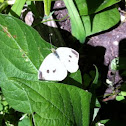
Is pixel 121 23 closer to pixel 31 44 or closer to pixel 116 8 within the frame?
pixel 116 8

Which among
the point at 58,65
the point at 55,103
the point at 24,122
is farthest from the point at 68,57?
the point at 24,122

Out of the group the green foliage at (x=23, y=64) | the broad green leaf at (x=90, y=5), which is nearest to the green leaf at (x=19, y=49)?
the green foliage at (x=23, y=64)

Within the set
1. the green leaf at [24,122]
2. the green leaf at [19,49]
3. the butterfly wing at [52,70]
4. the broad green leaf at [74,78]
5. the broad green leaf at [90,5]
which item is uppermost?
the broad green leaf at [90,5]

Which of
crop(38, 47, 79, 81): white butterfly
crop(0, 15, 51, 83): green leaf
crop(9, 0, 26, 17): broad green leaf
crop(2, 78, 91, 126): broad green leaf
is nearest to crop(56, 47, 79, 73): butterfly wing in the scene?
crop(38, 47, 79, 81): white butterfly

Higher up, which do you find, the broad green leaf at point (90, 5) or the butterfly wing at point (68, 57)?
the broad green leaf at point (90, 5)

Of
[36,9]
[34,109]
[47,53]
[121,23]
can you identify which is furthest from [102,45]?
[34,109]

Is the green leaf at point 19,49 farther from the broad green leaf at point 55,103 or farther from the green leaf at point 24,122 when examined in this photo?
the green leaf at point 24,122

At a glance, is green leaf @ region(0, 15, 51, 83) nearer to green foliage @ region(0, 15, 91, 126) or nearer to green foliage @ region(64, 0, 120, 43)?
green foliage @ region(0, 15, 91, 126)
